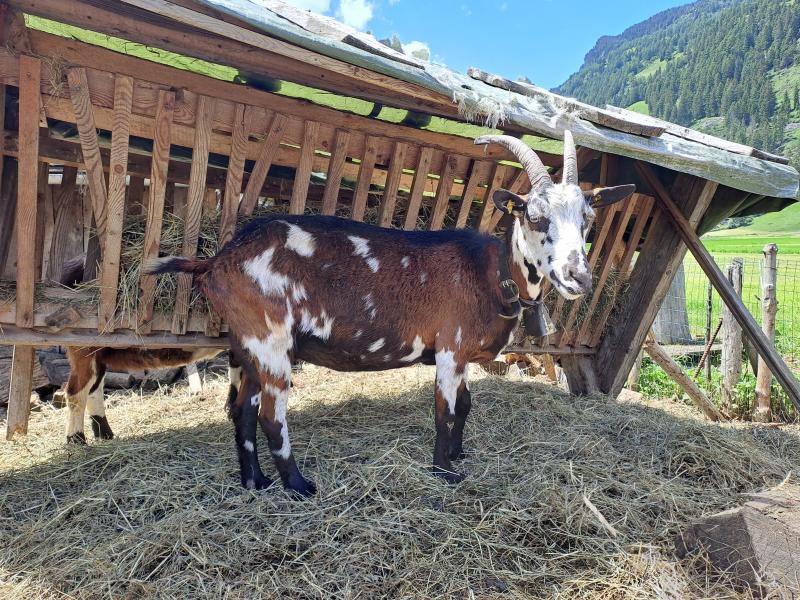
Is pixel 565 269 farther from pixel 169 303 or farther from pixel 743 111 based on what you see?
pixel 743 111

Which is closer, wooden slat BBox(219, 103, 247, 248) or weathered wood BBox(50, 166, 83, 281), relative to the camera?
wooden slat BBox(219, 103, 247, 248)

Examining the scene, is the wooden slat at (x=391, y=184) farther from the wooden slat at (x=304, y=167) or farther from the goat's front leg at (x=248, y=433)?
the goat's front leg at (x=248, y=433)

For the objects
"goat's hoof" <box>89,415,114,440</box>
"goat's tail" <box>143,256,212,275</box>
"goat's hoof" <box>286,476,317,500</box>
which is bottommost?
"goat's hoof" <box>89,415,114,440</box>

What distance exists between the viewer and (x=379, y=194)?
5402 millimetres

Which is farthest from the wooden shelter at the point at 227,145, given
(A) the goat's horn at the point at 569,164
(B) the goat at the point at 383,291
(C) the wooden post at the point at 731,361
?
(C) the wooden post at the point at 731,361

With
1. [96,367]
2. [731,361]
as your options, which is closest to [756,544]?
[96,367]

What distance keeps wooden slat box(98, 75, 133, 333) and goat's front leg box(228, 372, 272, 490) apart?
1.09m

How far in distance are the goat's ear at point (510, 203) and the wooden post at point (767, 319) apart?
4855 millimetres

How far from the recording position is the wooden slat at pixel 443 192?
5.14 meters

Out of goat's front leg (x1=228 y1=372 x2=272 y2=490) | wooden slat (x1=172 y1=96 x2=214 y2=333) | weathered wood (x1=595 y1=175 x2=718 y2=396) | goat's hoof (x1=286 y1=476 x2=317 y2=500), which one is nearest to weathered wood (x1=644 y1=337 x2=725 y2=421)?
weathered wood (x1=595 y1=175 x2=718 y2=396)

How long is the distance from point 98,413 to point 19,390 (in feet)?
2.27

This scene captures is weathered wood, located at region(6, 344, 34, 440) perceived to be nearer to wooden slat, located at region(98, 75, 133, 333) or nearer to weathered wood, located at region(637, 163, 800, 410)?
wooden slat, located at region(98, 75, 133, 333)

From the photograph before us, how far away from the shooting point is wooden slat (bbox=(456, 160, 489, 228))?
526 centimetres

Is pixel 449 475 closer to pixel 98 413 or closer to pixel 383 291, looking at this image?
pixel 383 291
